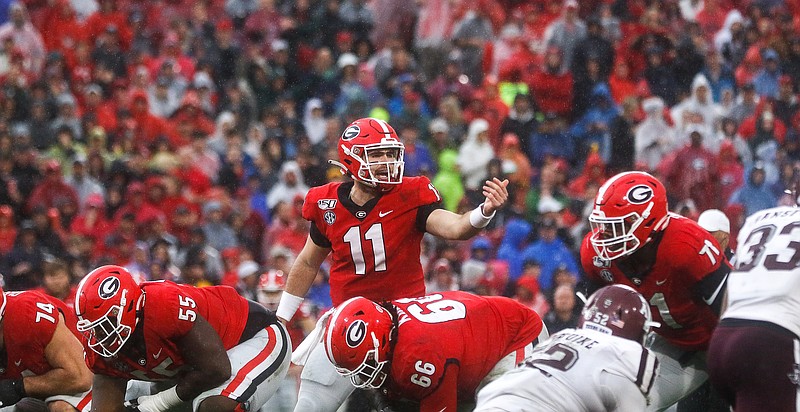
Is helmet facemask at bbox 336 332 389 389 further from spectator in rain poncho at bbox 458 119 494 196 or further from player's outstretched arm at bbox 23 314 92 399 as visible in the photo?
spectator in rain poncho at bbox 458 119 494 196

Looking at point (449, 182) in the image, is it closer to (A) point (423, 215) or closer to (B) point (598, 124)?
(B) point (598, 124)

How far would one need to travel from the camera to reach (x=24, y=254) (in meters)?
11.5

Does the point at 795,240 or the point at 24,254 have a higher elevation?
the point at 795,240

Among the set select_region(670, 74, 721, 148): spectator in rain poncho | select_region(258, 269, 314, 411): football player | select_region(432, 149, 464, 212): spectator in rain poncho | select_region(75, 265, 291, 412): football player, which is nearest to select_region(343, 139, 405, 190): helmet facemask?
select_region(75, 265, 291, 412): football player

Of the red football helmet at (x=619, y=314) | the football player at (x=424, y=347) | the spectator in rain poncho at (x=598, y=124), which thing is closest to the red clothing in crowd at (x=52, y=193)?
the spectator in rain poncho at (x=598, y=124)

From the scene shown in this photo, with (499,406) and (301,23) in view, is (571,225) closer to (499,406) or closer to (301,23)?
(301,23)

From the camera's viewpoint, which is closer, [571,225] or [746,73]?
[571,225]

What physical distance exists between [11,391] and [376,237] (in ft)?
7.20

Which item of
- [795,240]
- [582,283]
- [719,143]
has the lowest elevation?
[582,283]

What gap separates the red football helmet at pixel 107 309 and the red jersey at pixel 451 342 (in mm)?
1363

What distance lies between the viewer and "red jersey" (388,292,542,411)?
592cm

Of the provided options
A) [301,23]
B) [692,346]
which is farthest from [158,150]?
[692,346]

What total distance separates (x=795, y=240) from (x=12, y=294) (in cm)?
422

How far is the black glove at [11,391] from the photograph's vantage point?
686 centimetres
